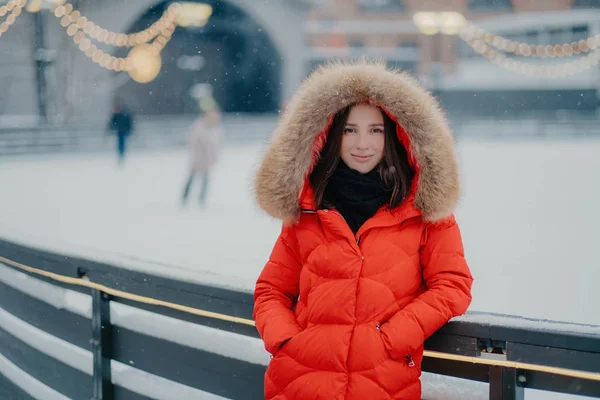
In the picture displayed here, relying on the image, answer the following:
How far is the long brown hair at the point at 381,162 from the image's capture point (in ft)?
4.89

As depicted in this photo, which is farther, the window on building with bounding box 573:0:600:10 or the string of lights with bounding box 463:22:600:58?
the window on building with bounding box 573:0:600:10

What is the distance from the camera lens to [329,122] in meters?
1.52

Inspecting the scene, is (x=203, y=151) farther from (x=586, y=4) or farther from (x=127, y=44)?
(x=586, y=4)

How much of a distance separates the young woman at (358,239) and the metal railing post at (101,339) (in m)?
0.67

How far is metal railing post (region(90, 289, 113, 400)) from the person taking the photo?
2031 millimetres

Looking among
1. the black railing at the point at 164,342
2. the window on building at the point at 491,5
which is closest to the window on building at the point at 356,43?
the window on building at the point at 491,5

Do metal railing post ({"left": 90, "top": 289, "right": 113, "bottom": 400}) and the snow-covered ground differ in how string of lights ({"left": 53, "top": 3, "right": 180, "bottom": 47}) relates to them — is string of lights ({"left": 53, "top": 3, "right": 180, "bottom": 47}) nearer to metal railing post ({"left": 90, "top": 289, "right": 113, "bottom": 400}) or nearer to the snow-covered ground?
the snow-covered ground

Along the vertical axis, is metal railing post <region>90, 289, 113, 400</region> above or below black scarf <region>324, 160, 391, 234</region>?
below

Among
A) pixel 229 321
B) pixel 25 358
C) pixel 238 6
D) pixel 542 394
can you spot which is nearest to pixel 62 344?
pixel 25 358

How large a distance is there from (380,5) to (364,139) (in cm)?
2357

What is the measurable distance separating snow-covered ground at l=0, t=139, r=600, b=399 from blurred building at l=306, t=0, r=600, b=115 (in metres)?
9.19

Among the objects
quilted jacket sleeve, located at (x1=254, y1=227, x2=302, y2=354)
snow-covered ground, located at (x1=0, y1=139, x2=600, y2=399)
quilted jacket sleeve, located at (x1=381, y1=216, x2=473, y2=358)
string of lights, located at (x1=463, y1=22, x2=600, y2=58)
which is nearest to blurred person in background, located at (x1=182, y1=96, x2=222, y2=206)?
snow-covered ground, located at (x1=0, y1=139, x2=600, y2=399)

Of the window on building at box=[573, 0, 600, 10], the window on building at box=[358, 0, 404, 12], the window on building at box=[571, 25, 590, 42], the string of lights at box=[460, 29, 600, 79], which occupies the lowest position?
the string of lights at box=[460, 29, 600, 79]

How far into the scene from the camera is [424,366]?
1508 mm
